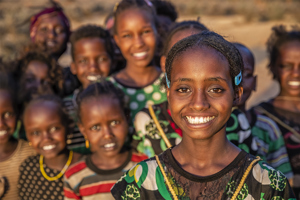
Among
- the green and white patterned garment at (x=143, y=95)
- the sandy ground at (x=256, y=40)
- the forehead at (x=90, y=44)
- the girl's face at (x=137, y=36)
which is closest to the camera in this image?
the green and white patterned garment at (x=143, y=95)

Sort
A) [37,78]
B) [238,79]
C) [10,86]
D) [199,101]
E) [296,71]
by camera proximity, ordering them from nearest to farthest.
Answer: [199,101] → [238,79] → [296,71] → [10,86] → [37,78]

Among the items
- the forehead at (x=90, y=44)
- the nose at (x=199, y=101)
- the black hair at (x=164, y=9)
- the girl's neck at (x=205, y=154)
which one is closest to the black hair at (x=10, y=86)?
the forehead at (x=90, y=44)

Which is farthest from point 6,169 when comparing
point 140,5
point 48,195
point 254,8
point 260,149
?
point 254,8

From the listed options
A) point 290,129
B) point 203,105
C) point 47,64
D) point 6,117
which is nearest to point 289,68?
point 290,129

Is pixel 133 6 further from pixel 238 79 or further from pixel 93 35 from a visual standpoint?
pixel 238 79

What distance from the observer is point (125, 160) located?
122 inches

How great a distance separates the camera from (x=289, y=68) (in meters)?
3.75

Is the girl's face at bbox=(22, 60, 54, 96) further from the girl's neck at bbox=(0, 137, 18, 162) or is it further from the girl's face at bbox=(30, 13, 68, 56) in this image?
the girl's neck at bbox=(0, 137, 18, 162)

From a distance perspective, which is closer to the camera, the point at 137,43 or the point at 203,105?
the point at 203,105

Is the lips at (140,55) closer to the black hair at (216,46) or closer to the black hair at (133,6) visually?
the black hair at (133,6)

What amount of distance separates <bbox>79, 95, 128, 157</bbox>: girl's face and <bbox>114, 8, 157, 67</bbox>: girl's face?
25.5 inches

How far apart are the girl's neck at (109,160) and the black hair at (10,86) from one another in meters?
1.15

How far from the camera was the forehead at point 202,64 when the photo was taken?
6.22 ft

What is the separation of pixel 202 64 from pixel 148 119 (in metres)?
1.01
